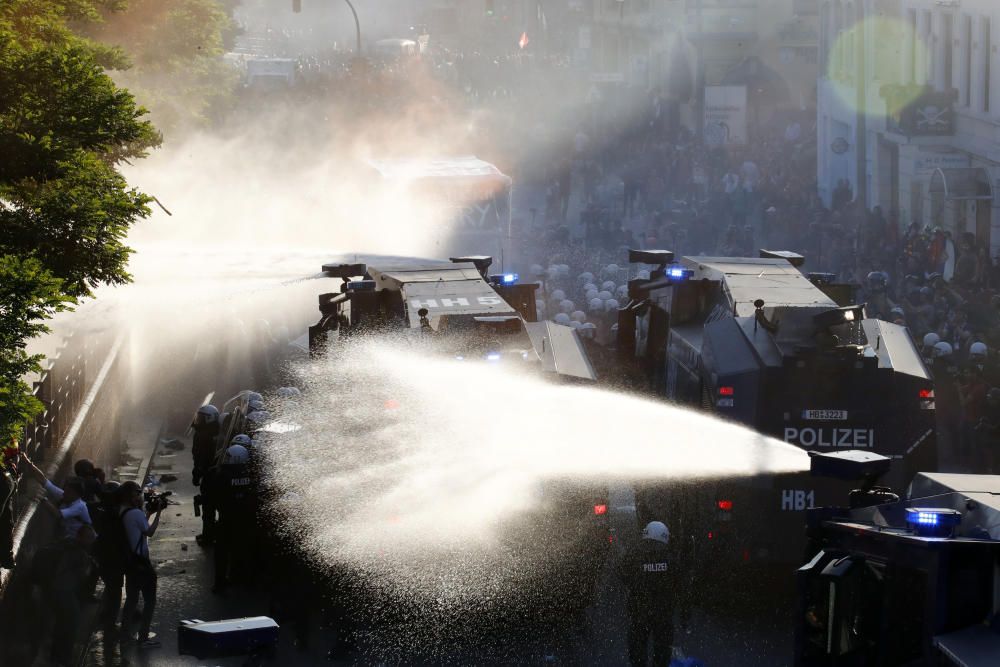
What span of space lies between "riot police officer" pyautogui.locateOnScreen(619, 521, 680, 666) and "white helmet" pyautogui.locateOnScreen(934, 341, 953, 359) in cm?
861

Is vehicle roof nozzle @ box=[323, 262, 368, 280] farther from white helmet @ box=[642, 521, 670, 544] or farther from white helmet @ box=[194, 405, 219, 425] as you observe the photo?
white helmet @ box=[642, 521, 670, 544]

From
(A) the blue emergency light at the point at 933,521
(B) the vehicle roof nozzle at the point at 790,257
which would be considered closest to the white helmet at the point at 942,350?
(B) the vehicle roof nozzle at the point at 790,257

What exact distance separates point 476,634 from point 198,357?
13.5m

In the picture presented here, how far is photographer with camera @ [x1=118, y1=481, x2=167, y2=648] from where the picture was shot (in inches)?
571

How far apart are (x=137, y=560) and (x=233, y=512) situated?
1398mm

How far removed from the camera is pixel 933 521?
902 cm

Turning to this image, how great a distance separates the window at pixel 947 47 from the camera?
120 ft

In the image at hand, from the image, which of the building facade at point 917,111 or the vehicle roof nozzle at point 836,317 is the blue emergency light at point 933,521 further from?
the building facade at point 917,111

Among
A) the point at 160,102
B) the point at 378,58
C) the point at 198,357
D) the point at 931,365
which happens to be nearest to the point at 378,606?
the point at 931,365

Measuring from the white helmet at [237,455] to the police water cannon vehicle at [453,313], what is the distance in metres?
2.32

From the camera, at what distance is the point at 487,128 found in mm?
54938

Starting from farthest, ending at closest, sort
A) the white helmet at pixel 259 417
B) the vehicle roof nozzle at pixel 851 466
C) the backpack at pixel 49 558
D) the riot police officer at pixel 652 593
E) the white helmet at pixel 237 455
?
the white helmet at pixel 259 417, the white helmet at pixel 237 455, the backpack at pixel 49 558, the riot police officer at pixel 652 593, the vehicle roof nozzle at pixel 851 466

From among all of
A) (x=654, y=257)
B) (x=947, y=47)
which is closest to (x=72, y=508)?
(x=654, y=257)

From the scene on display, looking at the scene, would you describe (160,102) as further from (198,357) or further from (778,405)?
(778,405)
